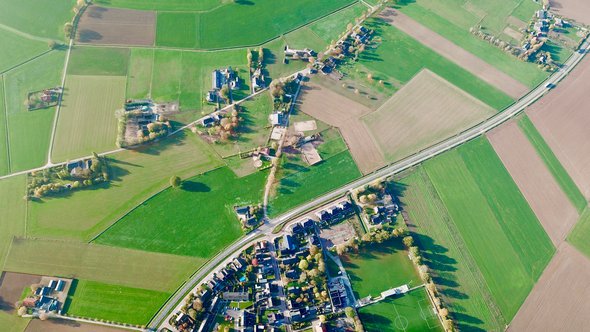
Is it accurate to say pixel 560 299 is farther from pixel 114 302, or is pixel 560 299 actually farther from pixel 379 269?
pixel 114 302

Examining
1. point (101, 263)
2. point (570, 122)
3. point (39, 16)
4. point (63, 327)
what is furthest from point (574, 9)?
point (63, 327)

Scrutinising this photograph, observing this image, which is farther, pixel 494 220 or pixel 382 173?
pixel 382 173

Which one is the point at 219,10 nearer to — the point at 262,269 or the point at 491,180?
the point at 262,269

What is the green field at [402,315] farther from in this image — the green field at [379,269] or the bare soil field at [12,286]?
the bare soil field at [12,286]

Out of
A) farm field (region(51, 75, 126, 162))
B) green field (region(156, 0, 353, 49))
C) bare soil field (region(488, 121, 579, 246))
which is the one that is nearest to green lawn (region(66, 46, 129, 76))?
farm field (region(51, 75, 126, 162))

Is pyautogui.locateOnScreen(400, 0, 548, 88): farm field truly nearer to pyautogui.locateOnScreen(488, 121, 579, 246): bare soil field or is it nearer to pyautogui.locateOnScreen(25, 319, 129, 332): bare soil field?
pyautogui.locateOnScreen(488, 121, 579, 246): bare soil field

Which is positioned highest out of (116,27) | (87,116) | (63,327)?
(116,27)
